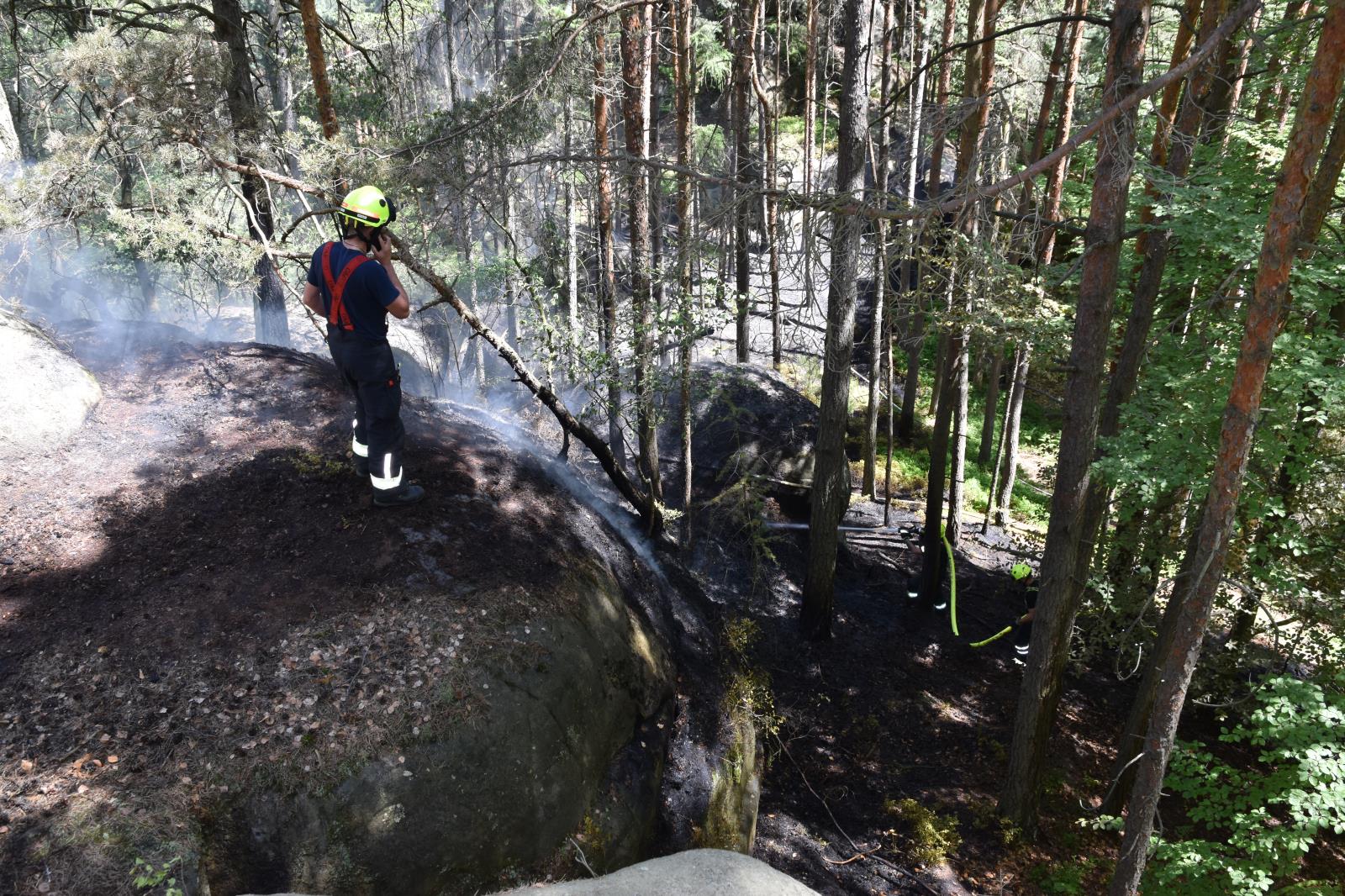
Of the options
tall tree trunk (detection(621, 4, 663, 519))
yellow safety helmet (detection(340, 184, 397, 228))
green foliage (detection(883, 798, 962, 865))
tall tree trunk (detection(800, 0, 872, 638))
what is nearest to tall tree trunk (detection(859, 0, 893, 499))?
tall tree trunk (detection(800, 0, 872, 638))

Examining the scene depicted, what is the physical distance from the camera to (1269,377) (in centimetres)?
690

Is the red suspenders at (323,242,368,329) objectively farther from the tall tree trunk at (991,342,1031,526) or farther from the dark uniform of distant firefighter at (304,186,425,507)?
the tall tree trunk at (991,342,1031,526)

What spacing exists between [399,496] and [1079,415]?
679 centimetres

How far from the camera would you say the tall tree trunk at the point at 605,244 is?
9.84 m

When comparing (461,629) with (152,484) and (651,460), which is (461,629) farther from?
(651,460)

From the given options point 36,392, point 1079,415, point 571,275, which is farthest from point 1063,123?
point 36,392

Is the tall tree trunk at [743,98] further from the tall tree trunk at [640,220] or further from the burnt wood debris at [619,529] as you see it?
the burnt wood debris at [619,529]

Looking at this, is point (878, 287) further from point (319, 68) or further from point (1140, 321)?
point (319, 68)

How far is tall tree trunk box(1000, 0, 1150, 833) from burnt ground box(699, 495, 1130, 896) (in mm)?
880

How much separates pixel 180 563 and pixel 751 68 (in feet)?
49.1

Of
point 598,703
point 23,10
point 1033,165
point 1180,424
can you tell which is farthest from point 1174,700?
point 23,10

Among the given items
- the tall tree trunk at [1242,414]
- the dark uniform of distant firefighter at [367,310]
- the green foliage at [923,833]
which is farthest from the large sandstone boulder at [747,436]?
the tall tree trunk at [1242,414]

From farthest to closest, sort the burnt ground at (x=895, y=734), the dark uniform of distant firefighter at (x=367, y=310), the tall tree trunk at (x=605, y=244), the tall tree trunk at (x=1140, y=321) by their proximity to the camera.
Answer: the tall tree trunk at (x=605, y=244) < the tall tree trunk at (x=1140, y=321) < the burnt ground at (x=895, y=734) < the dark uniform of distant firefighter at (x=367, y=310)

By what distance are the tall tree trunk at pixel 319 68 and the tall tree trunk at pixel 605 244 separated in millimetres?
3608
